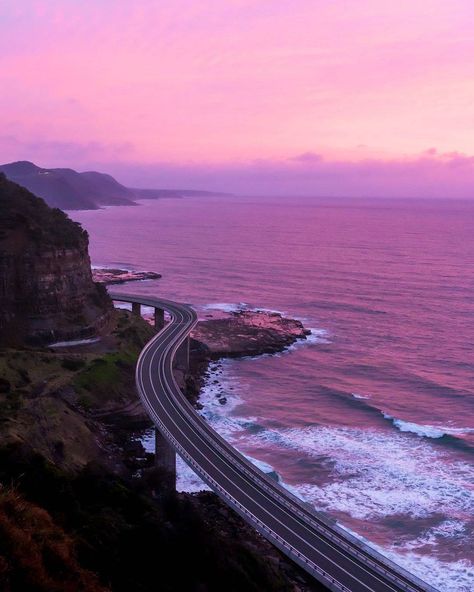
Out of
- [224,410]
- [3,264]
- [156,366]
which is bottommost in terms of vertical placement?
[224,410]

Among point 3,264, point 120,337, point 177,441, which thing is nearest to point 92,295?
point 120,337

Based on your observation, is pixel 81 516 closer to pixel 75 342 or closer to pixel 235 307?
pixel 75 342

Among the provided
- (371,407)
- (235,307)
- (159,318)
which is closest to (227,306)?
(235,307)

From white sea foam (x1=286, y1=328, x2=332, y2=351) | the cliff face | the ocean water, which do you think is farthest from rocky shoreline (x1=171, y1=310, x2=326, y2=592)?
the cliff face

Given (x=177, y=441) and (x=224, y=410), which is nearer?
(x=177, y=441)

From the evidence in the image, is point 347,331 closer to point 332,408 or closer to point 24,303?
point 332,408

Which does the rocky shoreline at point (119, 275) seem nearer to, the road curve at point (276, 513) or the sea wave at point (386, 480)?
the sea wave at point (386, 480)
